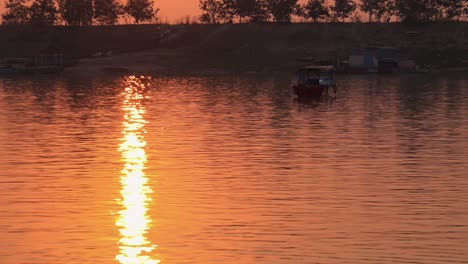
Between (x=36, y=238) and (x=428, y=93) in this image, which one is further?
(x=428, y=93)

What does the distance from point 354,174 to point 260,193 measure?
7.42 m

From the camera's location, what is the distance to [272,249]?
3331cm

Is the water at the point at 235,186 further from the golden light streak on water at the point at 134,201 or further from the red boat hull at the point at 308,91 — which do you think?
the red boat hull at the point at 308,91

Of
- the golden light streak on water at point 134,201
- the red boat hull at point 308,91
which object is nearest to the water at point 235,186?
the golden light streak on water at point 134,201

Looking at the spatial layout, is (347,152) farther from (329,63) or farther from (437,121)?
(329,63)

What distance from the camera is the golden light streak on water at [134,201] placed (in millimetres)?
32969

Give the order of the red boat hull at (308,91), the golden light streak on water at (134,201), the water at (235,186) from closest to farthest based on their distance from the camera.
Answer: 1. the golden light streak on water at (134,201)
2. the water at (235,186)
3. the red boat hull at (308,91)

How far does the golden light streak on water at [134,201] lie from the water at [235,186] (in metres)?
0.08

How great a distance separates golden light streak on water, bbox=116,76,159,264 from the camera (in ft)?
108

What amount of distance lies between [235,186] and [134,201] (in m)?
5.82

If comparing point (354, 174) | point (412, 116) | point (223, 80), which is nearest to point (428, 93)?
point (412, 116)

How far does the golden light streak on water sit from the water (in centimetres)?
8

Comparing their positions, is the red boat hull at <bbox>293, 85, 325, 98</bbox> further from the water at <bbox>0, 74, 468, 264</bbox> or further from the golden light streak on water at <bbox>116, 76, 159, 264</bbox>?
the golden light streak on water at <bbox>116, 76, 159, 264</bbox>

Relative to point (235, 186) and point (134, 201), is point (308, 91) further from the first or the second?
point (134, 201)
